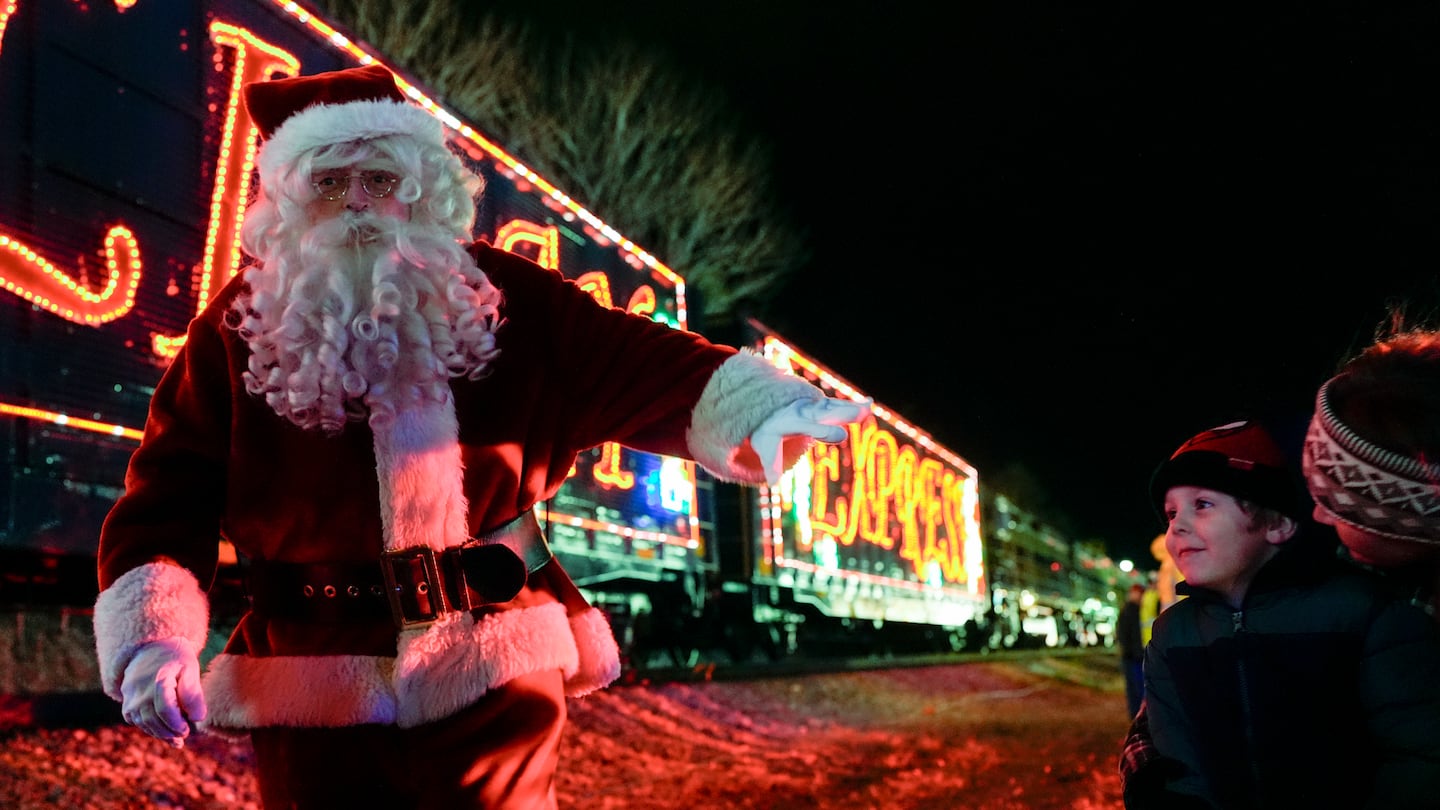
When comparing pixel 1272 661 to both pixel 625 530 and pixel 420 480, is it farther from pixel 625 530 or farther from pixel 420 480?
pixel 625 530

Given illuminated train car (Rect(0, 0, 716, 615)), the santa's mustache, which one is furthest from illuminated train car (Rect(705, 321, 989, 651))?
the santa's mustache

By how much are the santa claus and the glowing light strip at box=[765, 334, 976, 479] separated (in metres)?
8.68

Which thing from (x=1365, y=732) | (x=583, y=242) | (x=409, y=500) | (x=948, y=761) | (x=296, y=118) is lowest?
(x=948, y=761)

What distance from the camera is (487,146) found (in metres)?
9.80

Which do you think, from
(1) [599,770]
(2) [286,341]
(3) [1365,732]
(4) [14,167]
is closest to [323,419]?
(2) [286,341]

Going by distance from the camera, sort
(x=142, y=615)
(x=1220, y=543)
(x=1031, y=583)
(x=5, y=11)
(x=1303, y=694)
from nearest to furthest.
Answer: (x=142, y=615), (x=1303, y=694), (x=1220, y=543), (x=5, y=11), (x=1031, y=583)

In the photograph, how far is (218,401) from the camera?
2445 mm

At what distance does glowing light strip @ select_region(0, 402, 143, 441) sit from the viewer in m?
5.42

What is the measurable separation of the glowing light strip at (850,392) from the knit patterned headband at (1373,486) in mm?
8716

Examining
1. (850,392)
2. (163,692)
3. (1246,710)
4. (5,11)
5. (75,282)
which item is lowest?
(1246,710)

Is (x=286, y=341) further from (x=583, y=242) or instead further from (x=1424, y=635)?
(x=583, y=242)

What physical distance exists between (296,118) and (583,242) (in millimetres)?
8868

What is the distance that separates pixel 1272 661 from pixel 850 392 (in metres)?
16.8

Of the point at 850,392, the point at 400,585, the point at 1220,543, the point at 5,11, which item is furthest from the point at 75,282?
the point at 850,392
